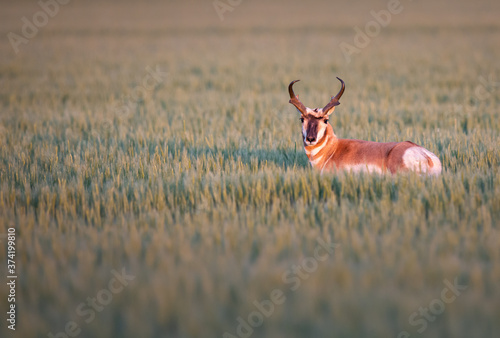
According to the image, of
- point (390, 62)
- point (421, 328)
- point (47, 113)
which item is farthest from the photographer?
point (390, 62)

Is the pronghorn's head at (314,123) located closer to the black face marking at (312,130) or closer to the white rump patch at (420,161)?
the black face marking at (312,130)

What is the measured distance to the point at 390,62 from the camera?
910 inches

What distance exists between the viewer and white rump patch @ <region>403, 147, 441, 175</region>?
6.32 m

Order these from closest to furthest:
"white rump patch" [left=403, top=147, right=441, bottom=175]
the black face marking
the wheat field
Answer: the wheat field < "white rump patch" [left=403, top=147, right=441, bottom=175] < the black face marking

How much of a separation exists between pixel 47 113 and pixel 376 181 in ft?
33.1

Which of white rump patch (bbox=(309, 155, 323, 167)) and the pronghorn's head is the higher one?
the pronghorn's head

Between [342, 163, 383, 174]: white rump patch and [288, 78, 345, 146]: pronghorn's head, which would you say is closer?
[342, 163, 383, 174]: white rump patch

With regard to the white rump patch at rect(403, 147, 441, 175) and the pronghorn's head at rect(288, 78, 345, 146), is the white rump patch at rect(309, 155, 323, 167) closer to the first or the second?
the pronghorn's head at rect(288, 78, 345, 146)

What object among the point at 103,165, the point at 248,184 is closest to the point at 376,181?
the point at 248,184

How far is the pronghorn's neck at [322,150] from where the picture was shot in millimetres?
7195

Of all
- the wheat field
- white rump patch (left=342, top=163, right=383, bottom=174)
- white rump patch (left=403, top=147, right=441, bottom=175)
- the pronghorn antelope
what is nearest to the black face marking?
the pronghorn antelope

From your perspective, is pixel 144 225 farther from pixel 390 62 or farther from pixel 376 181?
pixel 390 62

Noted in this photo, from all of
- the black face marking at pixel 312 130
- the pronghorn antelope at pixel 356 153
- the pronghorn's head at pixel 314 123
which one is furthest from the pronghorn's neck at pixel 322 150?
the black face marking at pixel 312 130

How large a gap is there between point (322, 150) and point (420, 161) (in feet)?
4.94
